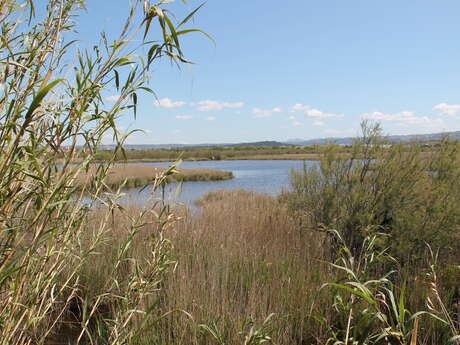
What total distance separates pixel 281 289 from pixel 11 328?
5.96 ft

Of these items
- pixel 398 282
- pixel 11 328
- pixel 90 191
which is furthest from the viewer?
pixel 398 282

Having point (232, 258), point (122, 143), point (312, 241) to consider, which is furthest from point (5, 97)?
point (312, 241)

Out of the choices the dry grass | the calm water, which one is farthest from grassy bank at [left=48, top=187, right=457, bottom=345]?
the calm water

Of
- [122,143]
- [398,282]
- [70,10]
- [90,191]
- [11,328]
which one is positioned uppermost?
[70,10]

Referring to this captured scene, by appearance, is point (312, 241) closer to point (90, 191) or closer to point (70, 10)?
point (90, 191)

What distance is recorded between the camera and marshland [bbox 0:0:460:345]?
127cm

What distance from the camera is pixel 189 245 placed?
Answer: 4066 mm

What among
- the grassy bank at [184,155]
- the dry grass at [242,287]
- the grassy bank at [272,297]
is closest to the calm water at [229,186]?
the grassy bank at [184,155]

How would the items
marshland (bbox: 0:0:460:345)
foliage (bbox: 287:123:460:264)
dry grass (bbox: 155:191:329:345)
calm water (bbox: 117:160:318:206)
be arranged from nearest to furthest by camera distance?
1. marshland (bbox: 0:0:460:345)
2. dry grass (bbox: 155:191:329:345)
3. calm water (bbox: 117:160:318:206)
4. foliage (bbox: 287:123:460:264)

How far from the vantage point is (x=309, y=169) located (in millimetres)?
5242

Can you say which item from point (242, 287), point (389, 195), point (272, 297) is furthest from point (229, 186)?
point (272, 297)

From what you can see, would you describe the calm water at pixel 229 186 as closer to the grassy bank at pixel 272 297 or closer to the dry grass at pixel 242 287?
the grassy bank at pixel 272 297

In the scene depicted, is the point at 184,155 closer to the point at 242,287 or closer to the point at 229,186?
the point at 242,287

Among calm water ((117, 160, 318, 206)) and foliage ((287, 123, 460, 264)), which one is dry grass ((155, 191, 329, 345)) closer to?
foliage ((287, 123, 460, 264))
